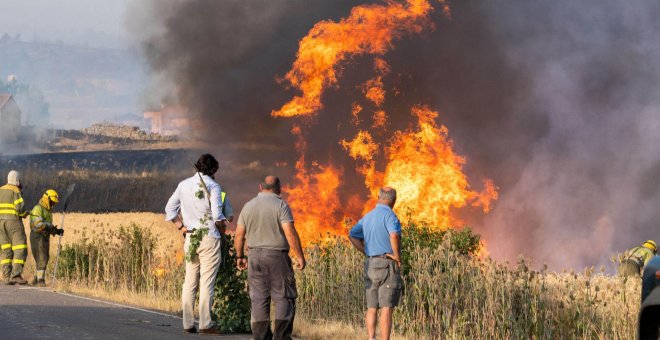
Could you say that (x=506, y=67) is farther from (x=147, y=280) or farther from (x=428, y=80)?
(x=147, y=280)

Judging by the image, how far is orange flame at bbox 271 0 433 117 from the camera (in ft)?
103

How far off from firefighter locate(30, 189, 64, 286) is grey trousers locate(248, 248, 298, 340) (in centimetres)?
928

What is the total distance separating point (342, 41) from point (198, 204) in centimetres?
1825

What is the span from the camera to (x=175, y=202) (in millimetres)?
13828

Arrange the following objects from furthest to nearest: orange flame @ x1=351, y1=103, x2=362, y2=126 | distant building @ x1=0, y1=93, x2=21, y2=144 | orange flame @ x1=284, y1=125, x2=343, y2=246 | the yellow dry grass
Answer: distant building @ x1=0, y1=93, x2=21, y2=144, the yellow dry grass, orange flame @ x1=351, y1=103, x2=362, y2=126, orange flame @ x1=284, y1=125, x2=343, y2=246

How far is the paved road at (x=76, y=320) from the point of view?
13070mm

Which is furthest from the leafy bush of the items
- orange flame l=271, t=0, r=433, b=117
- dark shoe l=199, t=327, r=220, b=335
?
orange flame l=271, t=0, r=433, b=117

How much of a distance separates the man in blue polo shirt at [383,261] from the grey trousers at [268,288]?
3.04 feet

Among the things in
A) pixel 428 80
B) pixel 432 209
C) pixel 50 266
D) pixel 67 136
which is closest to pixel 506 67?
pixel 428 80

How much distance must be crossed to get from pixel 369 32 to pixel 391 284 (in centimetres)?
2060

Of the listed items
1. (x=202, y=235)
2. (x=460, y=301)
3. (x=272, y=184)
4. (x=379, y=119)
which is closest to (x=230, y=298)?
(x=202, y=235)

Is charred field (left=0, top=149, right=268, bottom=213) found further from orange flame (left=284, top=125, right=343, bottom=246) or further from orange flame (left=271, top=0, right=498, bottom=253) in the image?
orange flame (left=271, top=0, right=498, bottom=253)

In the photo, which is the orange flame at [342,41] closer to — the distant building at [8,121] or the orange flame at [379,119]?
the orange flame at [379,119]

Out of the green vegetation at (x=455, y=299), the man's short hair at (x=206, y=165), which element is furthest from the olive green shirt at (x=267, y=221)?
the green vegetation at (x=455, y=299)
